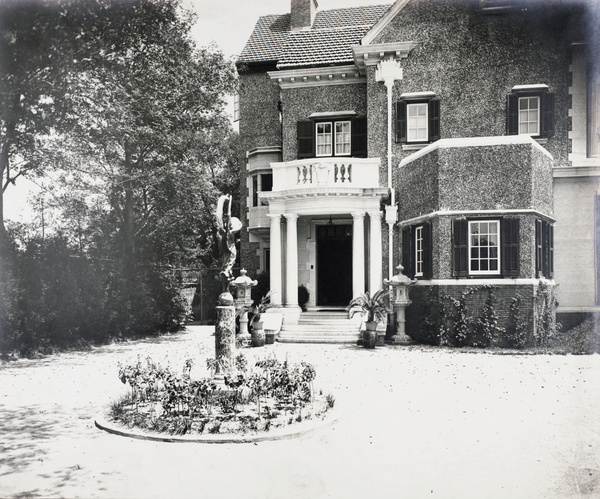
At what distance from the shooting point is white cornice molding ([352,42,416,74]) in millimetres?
21812

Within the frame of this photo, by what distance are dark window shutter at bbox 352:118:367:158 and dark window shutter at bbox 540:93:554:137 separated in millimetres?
6409

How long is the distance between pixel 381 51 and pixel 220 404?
16.7 m

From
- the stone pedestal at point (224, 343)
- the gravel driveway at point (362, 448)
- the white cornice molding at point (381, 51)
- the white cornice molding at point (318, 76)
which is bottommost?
the gravel driveway at point (362, 448)

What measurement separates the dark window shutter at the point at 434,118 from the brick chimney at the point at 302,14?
889cm

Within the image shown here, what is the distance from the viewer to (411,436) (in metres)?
7.70

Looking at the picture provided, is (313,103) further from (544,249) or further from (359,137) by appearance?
(544,249)

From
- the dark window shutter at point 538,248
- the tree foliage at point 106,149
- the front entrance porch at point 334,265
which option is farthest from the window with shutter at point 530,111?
the tree foliage at point 106,149

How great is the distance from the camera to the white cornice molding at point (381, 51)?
2181 centimetres

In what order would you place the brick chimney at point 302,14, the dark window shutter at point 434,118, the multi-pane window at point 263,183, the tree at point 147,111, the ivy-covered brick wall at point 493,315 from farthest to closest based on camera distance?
1. the brick chimney at point 302,14
2. the multi-pane window at point 263,183
3. the dark window shutter at point 434,118
4. the ivy-covered brick wall at point 493,315
5. the tree at point 147,111

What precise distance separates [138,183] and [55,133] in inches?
244

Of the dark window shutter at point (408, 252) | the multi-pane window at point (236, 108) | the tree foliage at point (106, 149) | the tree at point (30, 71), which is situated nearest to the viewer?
the tree at point (30, 71)

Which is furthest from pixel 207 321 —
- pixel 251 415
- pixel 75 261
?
pixel 251 415

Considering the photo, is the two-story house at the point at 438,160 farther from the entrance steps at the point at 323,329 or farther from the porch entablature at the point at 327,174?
the entrance steps at the point at 323,329

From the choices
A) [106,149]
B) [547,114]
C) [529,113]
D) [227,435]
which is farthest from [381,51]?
[227,435]
